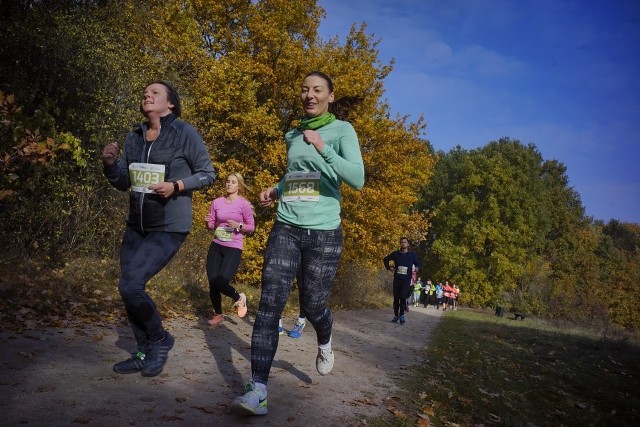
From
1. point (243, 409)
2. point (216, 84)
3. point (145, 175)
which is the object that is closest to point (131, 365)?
point (243, 409)

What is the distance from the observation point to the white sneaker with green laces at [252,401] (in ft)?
9.65

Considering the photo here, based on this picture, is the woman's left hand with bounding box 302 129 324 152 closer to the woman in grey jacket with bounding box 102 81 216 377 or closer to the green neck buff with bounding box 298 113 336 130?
the green neck buff with bounding box 298 113 336 130

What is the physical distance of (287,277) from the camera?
3.36 meters

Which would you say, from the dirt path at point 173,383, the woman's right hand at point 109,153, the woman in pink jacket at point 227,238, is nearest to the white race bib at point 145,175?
the woman's right hand at point 109,153

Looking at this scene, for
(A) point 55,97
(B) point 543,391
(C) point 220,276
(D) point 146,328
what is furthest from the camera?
(A) point 55,97

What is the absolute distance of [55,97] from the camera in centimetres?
1019

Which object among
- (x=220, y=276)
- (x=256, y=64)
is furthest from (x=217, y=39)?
(x=220, y=276)

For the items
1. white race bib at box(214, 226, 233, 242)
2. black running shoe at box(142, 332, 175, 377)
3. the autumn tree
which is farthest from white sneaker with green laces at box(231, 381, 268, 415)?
the autumn tree

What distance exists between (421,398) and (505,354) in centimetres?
551

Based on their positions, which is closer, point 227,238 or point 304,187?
point 304,187

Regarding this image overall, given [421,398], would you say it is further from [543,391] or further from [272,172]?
[272,172]

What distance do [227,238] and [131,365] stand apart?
3331 mm

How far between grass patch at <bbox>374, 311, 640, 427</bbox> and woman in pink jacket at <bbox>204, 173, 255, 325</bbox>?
115 inches

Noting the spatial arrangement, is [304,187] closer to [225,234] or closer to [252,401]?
[252,401]
